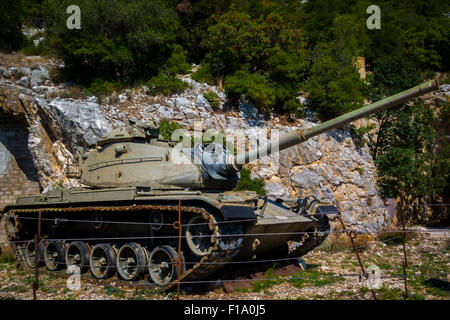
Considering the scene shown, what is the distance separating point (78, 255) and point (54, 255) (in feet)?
3.83

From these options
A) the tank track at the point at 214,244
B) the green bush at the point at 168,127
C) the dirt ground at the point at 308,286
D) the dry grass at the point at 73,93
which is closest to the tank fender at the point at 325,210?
the dirt ground at the point at 308,286

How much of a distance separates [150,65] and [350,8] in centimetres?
2109

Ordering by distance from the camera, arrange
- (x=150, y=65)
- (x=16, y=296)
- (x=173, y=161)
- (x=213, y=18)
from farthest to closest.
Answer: (x=213, y=18), (x=150, y=65), (x=173, y=161), (x=16, y=296)

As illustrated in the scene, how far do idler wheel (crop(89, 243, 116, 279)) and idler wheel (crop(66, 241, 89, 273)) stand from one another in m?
0.21

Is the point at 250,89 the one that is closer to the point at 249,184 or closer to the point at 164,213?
the point at 249,184

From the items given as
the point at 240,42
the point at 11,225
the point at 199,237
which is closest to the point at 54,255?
the point at 11,225

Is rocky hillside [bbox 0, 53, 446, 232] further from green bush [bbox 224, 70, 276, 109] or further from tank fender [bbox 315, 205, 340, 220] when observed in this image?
tank fender [bbox 315, 205, 340, 220]

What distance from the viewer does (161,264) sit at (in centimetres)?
916

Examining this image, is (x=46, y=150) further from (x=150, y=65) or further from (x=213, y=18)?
(x=213, y=18)

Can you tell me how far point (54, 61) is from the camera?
71.4 feet

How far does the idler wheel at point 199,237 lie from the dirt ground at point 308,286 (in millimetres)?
928

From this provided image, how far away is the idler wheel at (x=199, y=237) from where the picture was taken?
849 centimetres

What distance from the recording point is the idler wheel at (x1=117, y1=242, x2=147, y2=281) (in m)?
9.50

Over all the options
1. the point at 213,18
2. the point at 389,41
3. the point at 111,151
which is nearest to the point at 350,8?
the point at 389,41
